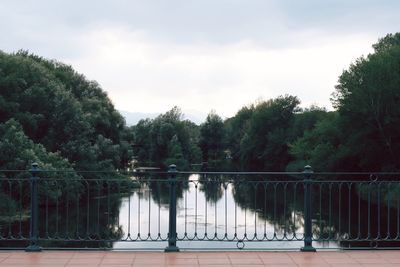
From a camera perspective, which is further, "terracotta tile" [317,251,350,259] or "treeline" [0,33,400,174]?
"treeline" [0,33,400,174]

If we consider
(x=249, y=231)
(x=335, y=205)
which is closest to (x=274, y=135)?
(x=335, y=205)

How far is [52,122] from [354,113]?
21.2 metres

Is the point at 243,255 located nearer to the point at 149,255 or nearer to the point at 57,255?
the point at 149,255

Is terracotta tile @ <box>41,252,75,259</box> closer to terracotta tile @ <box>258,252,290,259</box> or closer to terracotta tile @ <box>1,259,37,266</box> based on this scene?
terracotta tile @ <box>1,259,37,266</box>

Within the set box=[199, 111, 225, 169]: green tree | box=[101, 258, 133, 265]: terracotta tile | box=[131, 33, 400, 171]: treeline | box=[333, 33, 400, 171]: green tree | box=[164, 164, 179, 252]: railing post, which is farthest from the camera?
box=[199, 111, 225, 169]: green tree

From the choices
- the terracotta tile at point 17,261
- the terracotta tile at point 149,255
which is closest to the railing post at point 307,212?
the terracotta tile at point 149,255

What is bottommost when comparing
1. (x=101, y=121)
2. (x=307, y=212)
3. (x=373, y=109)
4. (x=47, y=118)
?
(x=307, y=212)

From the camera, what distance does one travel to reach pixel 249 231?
71.0 ft

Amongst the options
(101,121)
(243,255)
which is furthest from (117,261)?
(101,121)

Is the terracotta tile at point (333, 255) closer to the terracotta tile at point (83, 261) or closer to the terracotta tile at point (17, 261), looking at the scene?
the terracotta tile at point (83, 261)

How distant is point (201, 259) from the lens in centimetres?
809

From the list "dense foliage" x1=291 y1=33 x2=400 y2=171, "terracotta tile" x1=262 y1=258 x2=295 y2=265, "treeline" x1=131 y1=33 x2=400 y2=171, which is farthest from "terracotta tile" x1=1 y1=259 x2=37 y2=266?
"treeline" x1=131 y1=33 x2=400 y2=171

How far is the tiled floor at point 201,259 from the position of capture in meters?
7.77

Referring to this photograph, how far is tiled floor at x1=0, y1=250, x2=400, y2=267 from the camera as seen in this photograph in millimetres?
7770
